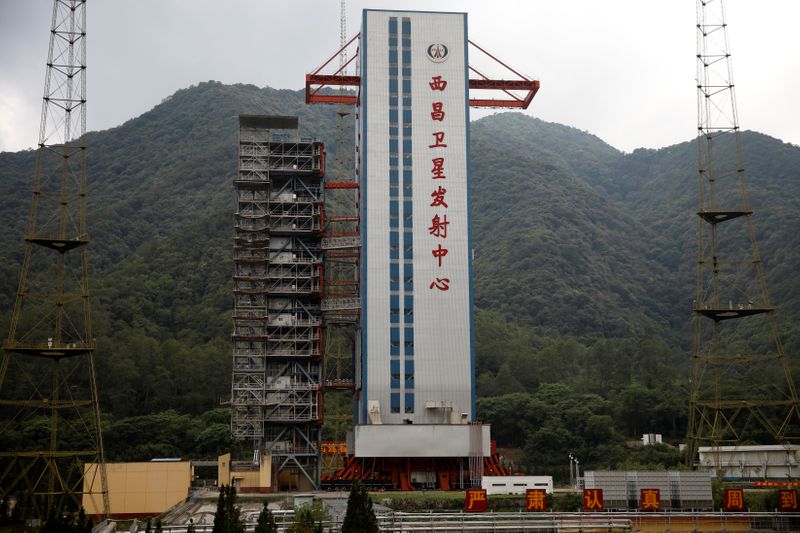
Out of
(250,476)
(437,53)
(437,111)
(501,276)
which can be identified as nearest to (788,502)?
(250,476)

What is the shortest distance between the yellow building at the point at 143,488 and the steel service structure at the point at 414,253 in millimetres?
10846

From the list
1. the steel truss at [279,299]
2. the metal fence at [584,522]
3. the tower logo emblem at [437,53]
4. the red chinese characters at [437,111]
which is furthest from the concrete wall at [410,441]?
the tower logo emblem at [437,53]

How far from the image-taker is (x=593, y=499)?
146ft

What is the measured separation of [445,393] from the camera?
6538cm

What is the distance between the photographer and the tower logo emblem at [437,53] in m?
70.6

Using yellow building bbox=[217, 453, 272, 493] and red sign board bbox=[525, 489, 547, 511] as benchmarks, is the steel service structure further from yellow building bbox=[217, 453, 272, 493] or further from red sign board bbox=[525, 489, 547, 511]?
red sign board bbox=[525, 489, 547, 511]

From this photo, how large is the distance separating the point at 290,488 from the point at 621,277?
8406cm

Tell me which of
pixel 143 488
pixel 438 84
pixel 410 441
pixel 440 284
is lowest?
pixel 143 488

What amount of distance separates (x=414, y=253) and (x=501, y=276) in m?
67.1

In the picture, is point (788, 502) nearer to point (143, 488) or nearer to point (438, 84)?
point (143, 488)

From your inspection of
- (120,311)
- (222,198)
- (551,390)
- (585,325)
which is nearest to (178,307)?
(120,311)

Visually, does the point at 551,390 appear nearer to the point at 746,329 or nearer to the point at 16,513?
the point at 746,329

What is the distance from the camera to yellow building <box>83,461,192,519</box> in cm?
5788

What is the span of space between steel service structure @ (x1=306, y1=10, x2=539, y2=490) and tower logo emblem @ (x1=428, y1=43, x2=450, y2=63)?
0.10 m
